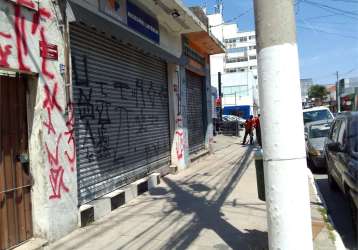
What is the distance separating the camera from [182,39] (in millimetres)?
15578

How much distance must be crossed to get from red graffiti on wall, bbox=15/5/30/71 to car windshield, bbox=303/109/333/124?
16.6 metres

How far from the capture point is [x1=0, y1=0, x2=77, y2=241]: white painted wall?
6105 mm

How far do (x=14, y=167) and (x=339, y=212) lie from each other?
5.68 metres

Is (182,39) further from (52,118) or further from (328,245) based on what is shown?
(328,245)

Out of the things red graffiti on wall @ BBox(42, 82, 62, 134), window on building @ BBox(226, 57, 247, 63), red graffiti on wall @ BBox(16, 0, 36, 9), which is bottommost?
red graffiti on wall @ BBox(42, 82, 62, 134)

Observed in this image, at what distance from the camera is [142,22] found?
11281mm

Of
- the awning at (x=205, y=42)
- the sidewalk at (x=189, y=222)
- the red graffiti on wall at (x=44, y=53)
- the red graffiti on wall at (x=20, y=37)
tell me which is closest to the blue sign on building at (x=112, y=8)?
the red graffiti on wall at (x=44, y=53)

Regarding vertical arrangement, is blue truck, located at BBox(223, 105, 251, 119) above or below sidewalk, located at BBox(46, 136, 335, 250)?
above

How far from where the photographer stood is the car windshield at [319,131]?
15127 mm

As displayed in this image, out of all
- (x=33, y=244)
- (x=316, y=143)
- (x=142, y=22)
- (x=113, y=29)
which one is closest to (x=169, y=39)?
(x=142, y=22)

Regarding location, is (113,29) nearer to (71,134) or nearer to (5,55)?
(71,134)

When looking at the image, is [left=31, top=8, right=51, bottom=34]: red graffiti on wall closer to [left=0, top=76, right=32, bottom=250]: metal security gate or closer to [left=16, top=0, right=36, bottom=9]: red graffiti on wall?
[left=16, top=0, right=36, bottom=9]: red graffiti on wall

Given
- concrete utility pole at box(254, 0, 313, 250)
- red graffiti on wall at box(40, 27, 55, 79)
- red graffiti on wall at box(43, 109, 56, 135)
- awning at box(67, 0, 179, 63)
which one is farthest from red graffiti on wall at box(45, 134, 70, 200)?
concrete utility pole at box(254, 0, 313, 250)

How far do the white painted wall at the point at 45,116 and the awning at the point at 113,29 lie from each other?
2.63 ft
